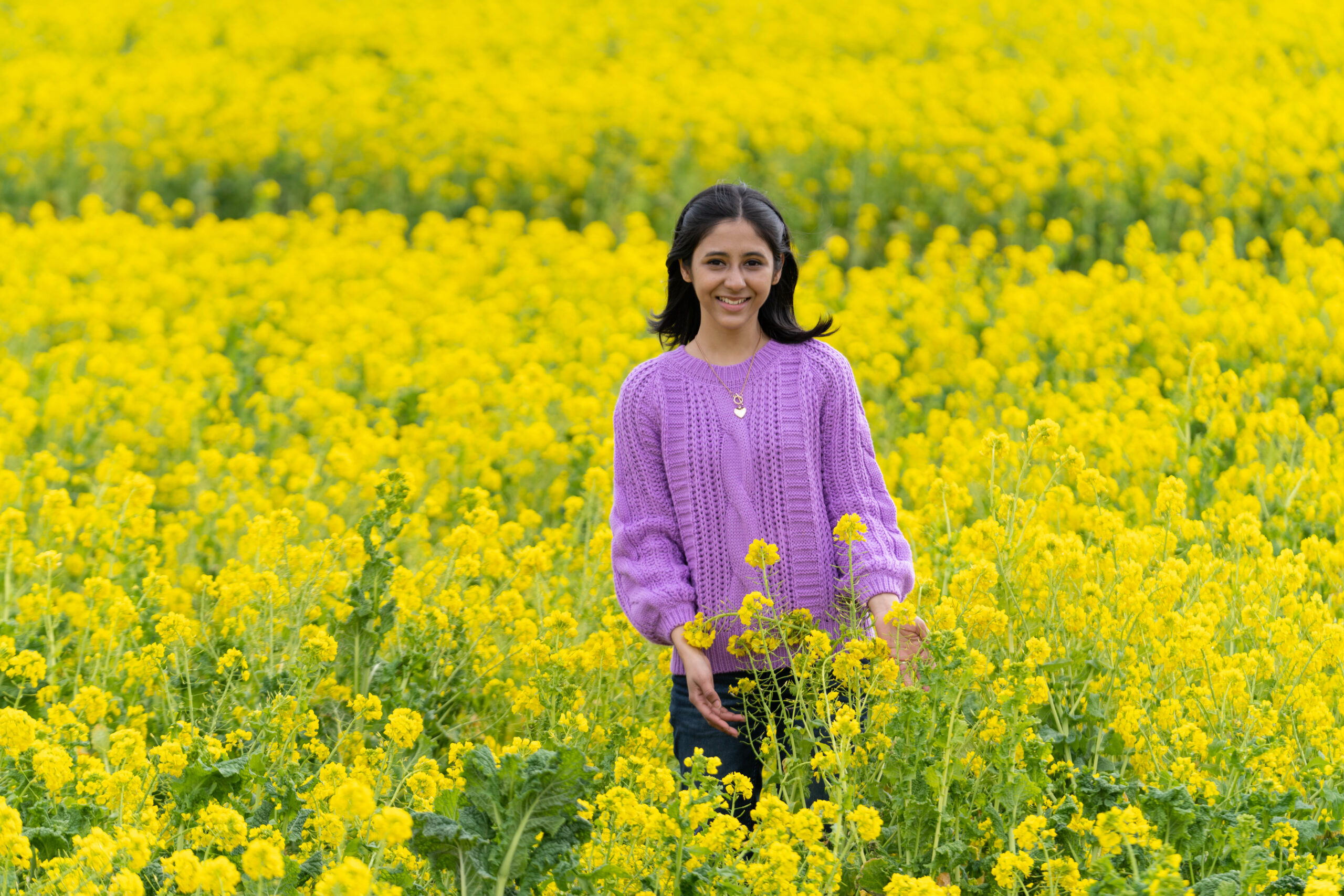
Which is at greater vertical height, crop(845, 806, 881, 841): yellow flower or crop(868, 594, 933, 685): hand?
crop(868, 594, 933, 685): hand

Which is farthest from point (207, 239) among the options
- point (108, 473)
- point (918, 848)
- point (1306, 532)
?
point (918, 848)

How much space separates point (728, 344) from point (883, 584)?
0.65m

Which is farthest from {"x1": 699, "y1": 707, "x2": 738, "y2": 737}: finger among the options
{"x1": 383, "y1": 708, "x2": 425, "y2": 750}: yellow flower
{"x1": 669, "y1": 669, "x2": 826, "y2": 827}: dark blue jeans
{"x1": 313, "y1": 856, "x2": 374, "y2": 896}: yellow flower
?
{"x1": 313, "y1": 856, "x2": 374, "y2": 896}: yellow flower

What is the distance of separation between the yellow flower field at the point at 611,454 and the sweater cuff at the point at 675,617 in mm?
171

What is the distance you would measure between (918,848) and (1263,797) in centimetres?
71

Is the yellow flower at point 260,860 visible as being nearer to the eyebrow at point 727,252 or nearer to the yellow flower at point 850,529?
the yellow flower at point 850,529

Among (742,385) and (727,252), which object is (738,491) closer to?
(742,385)

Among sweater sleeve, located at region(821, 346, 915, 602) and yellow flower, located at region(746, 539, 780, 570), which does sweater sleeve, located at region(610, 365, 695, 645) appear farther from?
sweater sleeve, located at region(821, 346, 915, 602)

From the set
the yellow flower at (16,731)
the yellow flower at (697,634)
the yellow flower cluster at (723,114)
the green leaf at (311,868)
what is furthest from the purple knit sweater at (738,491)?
the yellow flower cluster at (723,114)

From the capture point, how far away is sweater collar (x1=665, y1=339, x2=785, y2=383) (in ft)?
10.2

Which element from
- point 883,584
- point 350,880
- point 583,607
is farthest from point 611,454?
point 350,880

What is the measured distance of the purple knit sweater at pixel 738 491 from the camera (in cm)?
304

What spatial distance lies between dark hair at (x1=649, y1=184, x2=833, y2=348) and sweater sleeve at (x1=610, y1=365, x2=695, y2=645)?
0.20 metres

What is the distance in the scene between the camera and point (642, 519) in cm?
310
